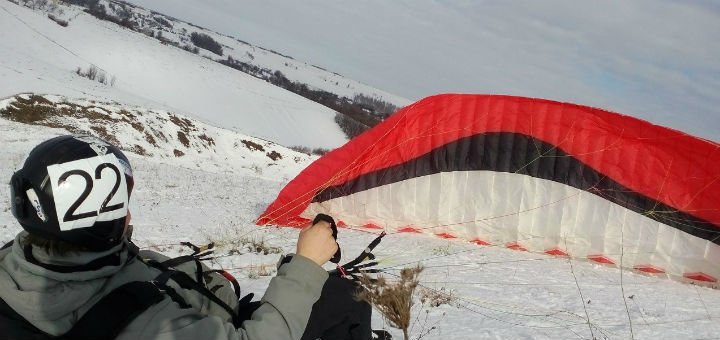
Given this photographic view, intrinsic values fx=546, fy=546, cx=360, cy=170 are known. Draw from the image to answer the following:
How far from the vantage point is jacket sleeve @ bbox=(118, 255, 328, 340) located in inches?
66.8

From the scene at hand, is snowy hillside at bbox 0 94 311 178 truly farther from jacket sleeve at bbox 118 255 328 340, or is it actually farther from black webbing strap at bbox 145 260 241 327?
jacket sleeve at bbox 118 255 328 340

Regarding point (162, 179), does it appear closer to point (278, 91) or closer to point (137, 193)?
point (137, 193)

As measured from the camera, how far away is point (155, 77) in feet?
214

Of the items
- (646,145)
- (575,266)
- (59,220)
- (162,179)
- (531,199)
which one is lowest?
(162,179)

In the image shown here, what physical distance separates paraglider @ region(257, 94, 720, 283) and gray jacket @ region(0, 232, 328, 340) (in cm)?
595

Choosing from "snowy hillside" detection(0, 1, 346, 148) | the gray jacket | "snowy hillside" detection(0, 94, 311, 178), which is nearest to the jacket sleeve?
the gray jacket

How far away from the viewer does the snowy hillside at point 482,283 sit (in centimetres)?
457

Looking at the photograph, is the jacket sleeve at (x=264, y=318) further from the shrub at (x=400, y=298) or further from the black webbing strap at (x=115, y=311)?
the shrub at (x=400, y=298)

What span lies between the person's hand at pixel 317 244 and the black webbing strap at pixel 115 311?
1.90 feet

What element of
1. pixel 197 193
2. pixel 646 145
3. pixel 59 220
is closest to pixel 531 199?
pixel 646 145

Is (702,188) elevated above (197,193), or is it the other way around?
(702,188)

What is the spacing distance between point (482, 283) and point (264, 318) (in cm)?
432

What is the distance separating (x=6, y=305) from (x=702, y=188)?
7.27m

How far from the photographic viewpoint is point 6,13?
5716cm
